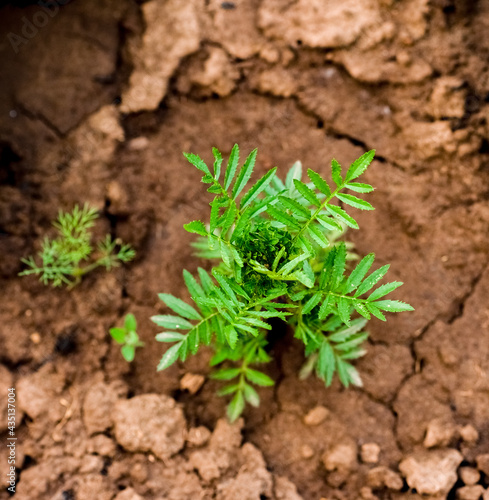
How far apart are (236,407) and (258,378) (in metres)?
0.19

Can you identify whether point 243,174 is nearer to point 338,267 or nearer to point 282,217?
point 282,217

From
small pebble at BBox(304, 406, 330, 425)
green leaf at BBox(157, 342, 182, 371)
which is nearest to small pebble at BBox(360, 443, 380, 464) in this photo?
small pebble at BBox(304, 406, 330, 425)

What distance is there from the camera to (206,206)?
3.00 metres

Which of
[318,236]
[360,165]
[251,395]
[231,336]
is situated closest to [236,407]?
[251,395]

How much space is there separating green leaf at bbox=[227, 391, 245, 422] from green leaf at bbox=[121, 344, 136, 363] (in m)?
0.56

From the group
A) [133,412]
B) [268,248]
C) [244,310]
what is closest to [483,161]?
[268,248]

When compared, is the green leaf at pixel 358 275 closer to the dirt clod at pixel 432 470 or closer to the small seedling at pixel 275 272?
the small seedling at pixel 275 272

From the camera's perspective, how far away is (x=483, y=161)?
115 inches

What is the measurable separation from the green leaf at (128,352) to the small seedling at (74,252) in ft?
1.69

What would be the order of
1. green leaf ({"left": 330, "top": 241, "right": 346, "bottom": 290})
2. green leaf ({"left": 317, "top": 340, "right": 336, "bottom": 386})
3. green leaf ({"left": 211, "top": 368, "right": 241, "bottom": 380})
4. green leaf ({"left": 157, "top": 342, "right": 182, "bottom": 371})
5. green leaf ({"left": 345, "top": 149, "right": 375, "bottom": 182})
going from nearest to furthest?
green leaf ({"left": 345, "top": 149, "right": 375, "bottom": 182}) < green leaf ({"left": 330, "top": 241, "right": 346, "bottom": 290}) < green leaf ({"left": 157, "top": 342, "right": 182, "bottom": 371}) < green leaf ({"left": 317, "top": 340, "right": 336, "bottom": 386}) < green leaf ({"left": 211, "top": 368, "right": 241, "bottom": 380})

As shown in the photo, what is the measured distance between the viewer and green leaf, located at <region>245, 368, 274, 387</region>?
249 centimetres

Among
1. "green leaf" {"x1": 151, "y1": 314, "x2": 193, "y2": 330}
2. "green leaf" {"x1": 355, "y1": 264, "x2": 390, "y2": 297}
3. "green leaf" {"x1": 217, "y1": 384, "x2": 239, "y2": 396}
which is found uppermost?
"green leaf" {"x1": 355, "y1": 264, "x2": 390, "y2": 297}

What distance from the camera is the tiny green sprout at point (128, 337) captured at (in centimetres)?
260

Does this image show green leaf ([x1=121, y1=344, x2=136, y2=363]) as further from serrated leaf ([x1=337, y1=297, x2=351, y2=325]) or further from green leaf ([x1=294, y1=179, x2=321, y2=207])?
green leaf ([x1=294, y1=179, x2=321, y2=207])
